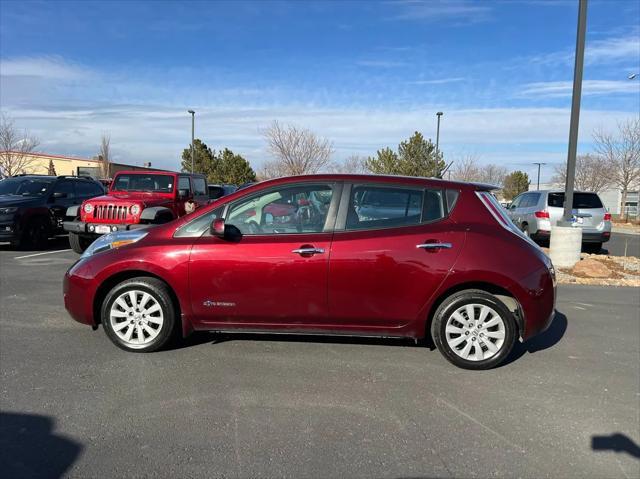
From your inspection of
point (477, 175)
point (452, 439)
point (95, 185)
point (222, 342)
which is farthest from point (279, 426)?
point (477, 175)

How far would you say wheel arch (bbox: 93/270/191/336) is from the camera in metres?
4.42

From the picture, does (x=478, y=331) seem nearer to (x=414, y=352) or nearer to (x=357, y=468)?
(x=414, y=352)

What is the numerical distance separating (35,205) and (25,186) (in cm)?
90

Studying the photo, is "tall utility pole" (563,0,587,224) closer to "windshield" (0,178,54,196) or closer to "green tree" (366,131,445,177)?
"windshield" (0,178,54,196)

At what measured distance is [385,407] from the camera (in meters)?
3.52

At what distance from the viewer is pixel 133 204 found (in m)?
9.41

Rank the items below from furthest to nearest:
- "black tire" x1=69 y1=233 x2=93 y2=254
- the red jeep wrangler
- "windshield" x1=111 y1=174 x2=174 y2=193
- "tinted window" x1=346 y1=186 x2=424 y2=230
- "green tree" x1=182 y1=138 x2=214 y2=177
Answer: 1. "green tree" x1=182 y1=138 x2=214 y2=177
2. "windshield" x1=111 y1=174 x2=174 y2=193
3. "black tire" x1=69 y1=233 x2=93 y2=254
4. the red jeep wrangler
5. "tinted window" x1=346 y1=186 x2=424 y2=230

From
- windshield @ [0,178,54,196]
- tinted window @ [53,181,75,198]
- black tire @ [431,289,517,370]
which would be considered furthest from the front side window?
tinted window @ [53,181,75,198]

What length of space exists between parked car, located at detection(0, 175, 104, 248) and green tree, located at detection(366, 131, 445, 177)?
25834 mm

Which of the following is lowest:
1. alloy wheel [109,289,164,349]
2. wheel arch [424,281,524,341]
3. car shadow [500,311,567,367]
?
car shadow [500,311,567,367]

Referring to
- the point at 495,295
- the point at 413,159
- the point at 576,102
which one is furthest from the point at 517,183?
the point at 495,295

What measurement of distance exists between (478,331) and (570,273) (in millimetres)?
5925

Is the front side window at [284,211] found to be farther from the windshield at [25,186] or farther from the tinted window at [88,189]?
the tinted window at [88,189]

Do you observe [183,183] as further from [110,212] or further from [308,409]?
[308,409]
